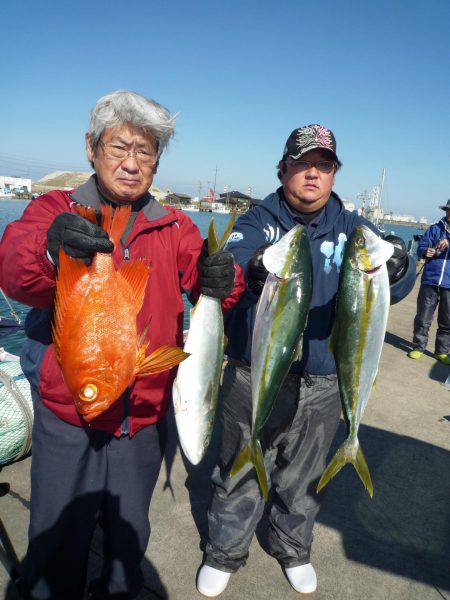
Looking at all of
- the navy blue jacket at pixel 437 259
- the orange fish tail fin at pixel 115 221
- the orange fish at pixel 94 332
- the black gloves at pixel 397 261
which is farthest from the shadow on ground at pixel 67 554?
the navy blue jacket at pixel 437 259

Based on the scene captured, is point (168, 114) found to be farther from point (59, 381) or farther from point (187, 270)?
point (59, 381)

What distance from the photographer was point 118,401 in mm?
2107

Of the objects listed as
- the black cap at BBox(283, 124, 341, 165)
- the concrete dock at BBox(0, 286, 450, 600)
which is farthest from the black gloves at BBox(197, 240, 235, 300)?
the concrete dock at BBox(0, 286, 450, 600)

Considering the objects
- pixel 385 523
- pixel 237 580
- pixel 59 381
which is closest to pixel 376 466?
pixel 385 523

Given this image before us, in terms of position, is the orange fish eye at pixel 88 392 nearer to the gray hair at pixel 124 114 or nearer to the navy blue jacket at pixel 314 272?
the navy blue jacket at pixel 314 272

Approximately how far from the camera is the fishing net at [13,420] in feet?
10.7

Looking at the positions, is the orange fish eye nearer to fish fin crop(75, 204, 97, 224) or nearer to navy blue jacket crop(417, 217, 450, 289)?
fish fin crop(75, 204, 97, 224)

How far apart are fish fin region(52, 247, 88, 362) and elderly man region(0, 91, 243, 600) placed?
0.21 metres

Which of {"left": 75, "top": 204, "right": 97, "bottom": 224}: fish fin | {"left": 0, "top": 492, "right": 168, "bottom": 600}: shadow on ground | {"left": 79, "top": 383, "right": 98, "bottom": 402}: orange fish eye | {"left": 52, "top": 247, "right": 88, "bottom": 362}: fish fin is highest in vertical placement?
{"left": 75, "top": 204, "right": 97, "bottom": 224}: fish fin

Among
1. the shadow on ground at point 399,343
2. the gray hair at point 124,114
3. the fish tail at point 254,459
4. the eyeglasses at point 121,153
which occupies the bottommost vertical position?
the shadow on ground at point 399,343

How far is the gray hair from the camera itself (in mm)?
1997

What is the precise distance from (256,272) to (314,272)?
0.56 m

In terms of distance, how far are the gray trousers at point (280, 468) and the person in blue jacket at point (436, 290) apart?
17.7 feet

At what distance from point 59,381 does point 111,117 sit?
1.43m
